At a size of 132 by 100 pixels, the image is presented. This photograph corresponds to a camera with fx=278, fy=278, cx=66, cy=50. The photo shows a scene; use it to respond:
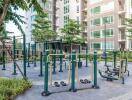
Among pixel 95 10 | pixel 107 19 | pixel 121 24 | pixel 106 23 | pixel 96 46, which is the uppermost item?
pixel 95 10

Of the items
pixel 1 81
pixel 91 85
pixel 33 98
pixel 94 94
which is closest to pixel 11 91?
pixel 33 98

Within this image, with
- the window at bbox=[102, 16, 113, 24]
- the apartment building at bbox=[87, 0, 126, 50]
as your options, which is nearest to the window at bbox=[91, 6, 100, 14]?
the apartment building at bbox=[87, 0, 126, 50]

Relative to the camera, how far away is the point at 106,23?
53844 millimetres

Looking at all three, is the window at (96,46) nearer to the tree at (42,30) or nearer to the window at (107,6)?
the window at (107,6)

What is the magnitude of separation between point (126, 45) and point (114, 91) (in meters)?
38.5

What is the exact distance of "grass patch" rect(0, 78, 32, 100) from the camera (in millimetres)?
9609

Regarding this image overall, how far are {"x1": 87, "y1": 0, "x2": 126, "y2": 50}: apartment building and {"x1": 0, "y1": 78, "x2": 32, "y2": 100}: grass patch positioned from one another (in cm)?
3965

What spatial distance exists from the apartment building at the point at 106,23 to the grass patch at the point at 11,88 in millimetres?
39650

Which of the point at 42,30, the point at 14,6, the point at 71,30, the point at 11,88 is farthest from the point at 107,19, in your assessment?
the point at 11,88

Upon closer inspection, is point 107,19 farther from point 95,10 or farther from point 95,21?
point 95,10

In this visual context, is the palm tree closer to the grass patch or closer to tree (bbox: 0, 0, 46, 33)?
tree (bbox: 0, 0, 46, 33)

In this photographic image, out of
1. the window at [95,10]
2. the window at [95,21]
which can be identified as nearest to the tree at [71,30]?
the window at [95,21]

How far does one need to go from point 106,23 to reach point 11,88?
4492cm

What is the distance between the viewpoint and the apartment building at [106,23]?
168 feet
